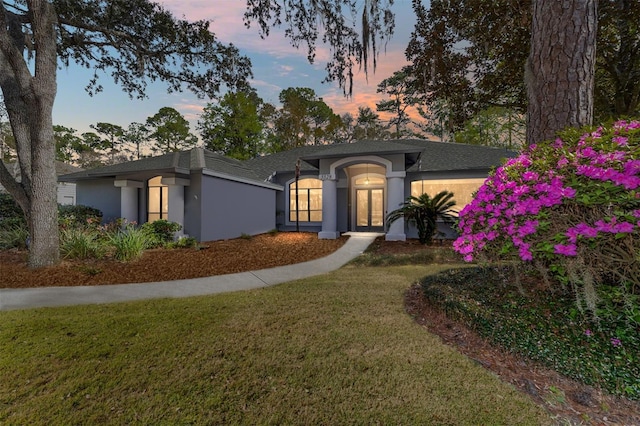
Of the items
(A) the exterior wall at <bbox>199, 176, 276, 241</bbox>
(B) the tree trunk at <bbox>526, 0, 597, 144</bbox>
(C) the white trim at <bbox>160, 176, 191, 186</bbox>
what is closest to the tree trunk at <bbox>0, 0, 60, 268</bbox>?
(C) the white trim at <bbox>160, 176, 191, 186</bbox>

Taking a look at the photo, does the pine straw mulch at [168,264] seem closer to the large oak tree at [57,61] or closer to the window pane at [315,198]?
the large oak tree at [57,61]

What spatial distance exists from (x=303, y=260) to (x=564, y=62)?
664 cm

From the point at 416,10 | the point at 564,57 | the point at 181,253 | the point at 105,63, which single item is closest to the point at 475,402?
the point at 564,57

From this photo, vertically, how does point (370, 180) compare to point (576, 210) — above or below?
above

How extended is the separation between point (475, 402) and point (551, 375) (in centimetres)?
92

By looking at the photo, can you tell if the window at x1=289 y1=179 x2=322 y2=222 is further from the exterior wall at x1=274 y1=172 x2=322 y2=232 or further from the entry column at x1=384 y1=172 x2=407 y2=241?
the entry column at x1=384 y1=172 x2=407 y2=241

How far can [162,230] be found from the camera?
999 centimetres

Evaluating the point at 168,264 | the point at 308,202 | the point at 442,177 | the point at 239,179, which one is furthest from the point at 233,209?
the point at 442,177

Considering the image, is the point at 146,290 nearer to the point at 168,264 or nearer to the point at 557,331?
the point at 168,264

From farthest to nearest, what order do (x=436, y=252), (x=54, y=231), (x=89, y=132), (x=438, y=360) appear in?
(x=89, y=132) → (x=436, y=252) → (x=54, y=231) → (x=438, y=360)

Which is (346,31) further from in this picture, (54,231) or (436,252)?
(54,231)

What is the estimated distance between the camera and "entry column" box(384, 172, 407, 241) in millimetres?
10828

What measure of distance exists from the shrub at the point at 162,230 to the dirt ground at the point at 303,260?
0.97 m

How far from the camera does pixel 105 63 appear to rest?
34.0ft
